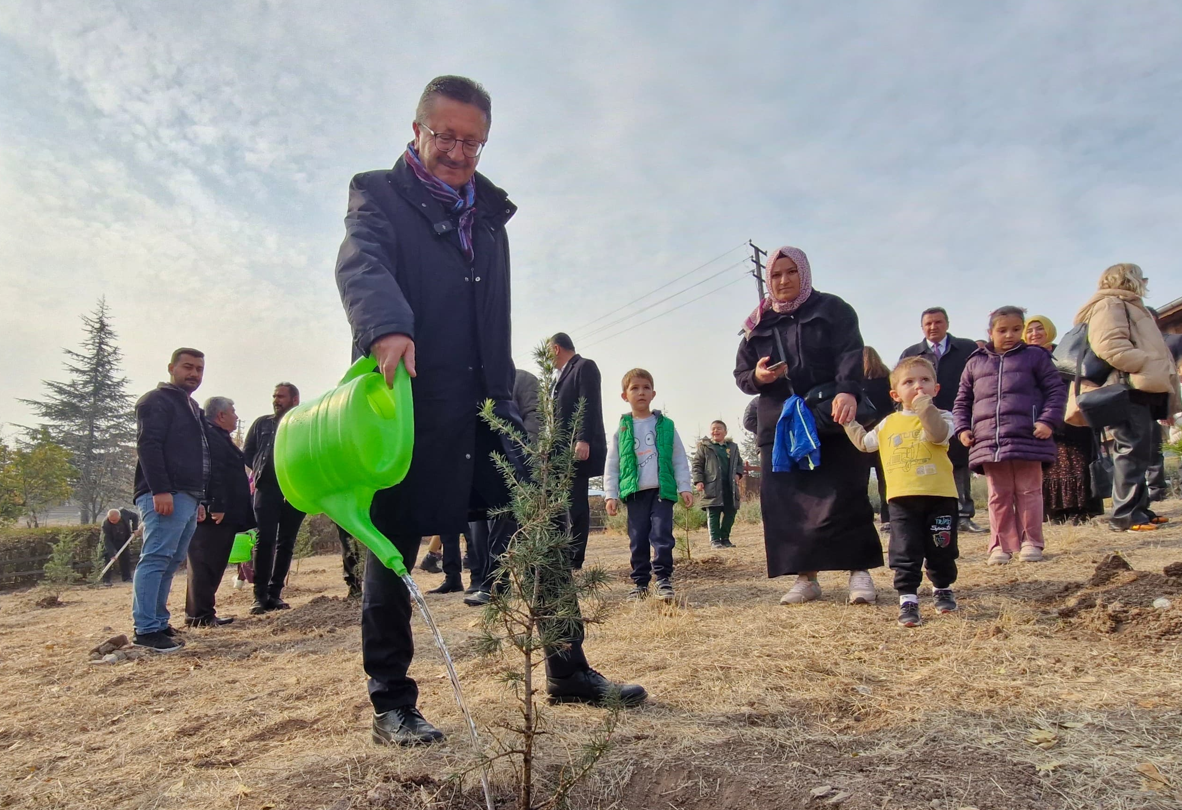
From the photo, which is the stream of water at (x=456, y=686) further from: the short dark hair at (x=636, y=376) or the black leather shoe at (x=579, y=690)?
the short dark hair at (x=636, y=376)

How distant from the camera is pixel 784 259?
4.11 m

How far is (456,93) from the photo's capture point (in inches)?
93.1

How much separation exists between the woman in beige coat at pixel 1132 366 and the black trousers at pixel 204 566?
6786mm

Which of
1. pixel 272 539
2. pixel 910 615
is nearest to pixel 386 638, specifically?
pixel 910 615

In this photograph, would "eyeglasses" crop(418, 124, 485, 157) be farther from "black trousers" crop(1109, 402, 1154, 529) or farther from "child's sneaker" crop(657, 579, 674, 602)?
"black trousers" crop(1109, 402, 1154, 529)

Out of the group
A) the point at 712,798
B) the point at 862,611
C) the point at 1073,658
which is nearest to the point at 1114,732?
the point at 1073,658

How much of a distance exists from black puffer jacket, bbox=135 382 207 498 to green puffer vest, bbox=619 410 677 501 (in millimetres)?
2950

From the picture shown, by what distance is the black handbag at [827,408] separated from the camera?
3.86 metres

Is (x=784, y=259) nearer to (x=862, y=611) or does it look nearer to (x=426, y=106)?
(x=862, y=611)

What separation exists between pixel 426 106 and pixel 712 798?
7.19 feet

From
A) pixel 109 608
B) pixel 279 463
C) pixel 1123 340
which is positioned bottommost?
pixel 109 608

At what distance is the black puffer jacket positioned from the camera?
4789 millimetres

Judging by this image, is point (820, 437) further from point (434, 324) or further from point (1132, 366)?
point (1132, 366)

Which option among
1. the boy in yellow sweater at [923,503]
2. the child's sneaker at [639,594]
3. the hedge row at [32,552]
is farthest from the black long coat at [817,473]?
the hedge row at [32,552]
